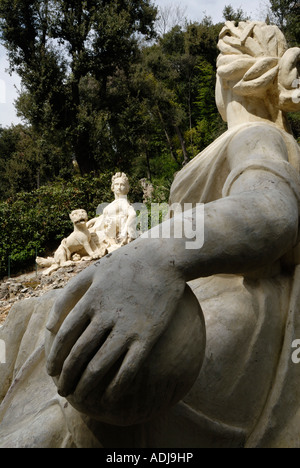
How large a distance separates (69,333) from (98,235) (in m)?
11.0

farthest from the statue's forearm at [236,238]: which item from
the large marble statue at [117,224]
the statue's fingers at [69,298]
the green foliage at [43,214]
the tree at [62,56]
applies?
the tree at [62,56]

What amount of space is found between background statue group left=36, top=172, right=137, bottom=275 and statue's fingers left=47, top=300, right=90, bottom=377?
10.1 meters

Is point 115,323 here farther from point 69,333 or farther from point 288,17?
point 288,17

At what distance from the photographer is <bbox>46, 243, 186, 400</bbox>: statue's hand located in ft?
3.32

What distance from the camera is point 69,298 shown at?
1.11 m

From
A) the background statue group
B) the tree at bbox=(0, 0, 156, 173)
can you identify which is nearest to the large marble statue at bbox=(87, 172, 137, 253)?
the background statue group

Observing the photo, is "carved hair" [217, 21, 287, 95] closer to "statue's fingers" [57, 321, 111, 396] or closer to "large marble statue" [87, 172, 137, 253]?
"statue's fingers" [57, 321, 111, 396]

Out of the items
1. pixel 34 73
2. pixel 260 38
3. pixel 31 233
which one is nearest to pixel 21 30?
pixel 34 73

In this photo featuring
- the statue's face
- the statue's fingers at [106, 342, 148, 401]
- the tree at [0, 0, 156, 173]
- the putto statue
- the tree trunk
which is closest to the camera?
the statue's fingers at [106, 342, 148, 401]

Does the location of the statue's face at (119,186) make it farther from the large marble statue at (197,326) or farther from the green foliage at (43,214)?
the large marble statue at (197,326)

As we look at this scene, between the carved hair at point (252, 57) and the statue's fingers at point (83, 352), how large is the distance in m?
1.38

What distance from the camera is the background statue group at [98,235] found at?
1142 centimetres

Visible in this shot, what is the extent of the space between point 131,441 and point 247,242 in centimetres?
65

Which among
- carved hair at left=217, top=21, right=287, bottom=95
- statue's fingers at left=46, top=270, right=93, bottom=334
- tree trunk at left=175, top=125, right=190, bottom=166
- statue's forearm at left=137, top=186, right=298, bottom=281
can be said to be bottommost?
statue's fingers at left=46, top=270, right=93, bottom=334
